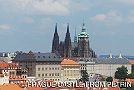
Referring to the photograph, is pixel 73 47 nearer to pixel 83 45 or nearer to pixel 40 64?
pixel 83 45

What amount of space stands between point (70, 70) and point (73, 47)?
1714cm

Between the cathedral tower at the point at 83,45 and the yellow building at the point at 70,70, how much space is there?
11.0m

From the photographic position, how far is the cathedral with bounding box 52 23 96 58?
142m

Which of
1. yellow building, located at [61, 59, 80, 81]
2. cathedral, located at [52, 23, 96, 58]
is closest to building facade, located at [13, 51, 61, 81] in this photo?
yellow building, located at [61, 59, 80, 81]

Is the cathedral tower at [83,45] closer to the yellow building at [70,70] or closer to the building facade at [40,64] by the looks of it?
the yellow building at [70,70]

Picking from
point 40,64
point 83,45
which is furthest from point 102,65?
point 40,64

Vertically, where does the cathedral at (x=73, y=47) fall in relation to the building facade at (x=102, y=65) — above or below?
above

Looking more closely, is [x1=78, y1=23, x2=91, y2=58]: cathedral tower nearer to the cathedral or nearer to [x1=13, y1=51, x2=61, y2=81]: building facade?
the cathedral

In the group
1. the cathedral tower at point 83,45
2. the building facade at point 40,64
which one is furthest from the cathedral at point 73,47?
the building facade at point 40,64

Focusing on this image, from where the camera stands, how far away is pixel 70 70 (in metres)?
130

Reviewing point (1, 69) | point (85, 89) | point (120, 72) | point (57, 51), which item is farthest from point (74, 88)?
point (57, 51)

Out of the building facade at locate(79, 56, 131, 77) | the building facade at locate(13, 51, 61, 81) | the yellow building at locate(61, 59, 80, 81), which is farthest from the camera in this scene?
the building facade at locate(79, 56, 131, 77)

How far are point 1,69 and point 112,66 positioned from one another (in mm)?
55048

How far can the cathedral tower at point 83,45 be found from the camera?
472 ft
